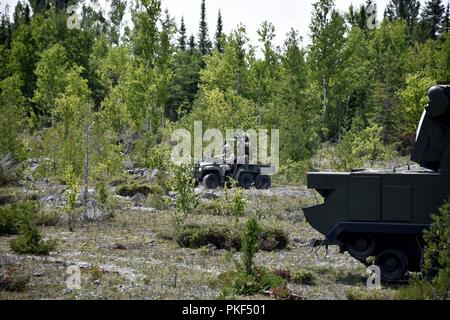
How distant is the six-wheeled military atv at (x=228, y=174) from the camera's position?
100.0 feet

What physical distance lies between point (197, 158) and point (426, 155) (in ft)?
65.0

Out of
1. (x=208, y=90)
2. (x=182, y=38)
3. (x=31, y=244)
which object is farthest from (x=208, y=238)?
(x=182, y=38)

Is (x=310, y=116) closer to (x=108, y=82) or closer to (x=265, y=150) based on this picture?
(x=265, y=150)

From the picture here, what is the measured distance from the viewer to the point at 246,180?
102 feet

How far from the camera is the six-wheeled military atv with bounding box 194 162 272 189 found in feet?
100.0

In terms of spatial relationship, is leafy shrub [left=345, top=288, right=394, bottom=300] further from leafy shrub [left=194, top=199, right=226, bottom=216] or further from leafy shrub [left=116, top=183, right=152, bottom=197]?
leafy shrub [left=116, top=183, right=152, bottom=197]

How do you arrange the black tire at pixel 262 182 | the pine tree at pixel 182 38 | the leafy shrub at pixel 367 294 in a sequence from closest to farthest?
the leafy shrub at pixel 367 294 → the black tire at pixel 262 182 → the pine tree at pixel 182 38

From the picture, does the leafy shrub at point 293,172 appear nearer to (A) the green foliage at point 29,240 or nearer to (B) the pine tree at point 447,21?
(A) the green foliage at point 29,240

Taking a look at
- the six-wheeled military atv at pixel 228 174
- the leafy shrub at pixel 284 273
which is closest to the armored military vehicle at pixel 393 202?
the leafy shrub at pixel 284 273

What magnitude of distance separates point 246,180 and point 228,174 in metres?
0.92

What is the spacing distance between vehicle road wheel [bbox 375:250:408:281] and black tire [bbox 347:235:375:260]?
0.77ft

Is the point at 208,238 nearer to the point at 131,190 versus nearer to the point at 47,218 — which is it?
the point at 47,218

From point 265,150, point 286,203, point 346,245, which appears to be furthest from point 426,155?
point 265,150

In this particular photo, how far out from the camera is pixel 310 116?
128ft
